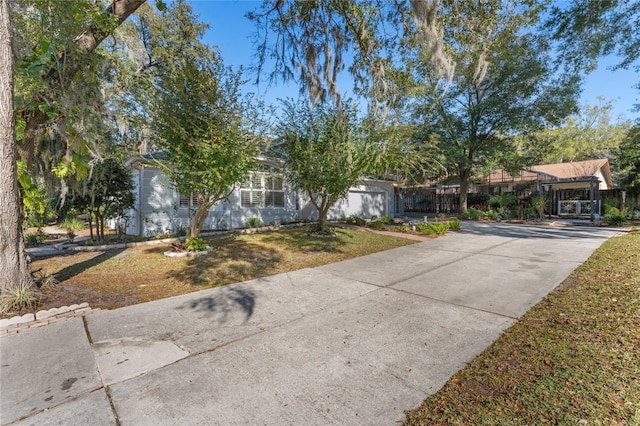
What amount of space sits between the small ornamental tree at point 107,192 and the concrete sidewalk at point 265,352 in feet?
18.8

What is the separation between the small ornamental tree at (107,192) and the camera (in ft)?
26.8

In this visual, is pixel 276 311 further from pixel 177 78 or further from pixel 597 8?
pixel 597 8

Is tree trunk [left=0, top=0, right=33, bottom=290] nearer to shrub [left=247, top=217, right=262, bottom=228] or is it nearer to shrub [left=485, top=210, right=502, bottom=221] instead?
shrub [left=247, top=217, right=262, bottom=228]

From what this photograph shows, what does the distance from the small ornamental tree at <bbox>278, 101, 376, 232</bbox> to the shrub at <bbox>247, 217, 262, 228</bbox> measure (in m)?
3.70

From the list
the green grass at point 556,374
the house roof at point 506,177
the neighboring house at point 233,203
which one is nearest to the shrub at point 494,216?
the house roof at point 506,177

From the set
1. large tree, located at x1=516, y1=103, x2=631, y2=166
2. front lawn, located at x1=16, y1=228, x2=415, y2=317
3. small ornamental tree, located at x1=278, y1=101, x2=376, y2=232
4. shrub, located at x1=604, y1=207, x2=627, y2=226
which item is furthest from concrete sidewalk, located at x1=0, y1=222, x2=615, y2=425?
large tree, located at x1=516, y1=103, x2=631, y2=166

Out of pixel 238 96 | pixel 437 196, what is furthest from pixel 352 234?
pixel 437 196

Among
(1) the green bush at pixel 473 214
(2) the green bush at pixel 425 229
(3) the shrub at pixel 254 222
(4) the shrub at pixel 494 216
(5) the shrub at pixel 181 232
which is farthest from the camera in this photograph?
(1) the green bush at pixel 473 214

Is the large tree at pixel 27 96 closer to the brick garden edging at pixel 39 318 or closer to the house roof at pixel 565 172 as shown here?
the brick garden edging at pixel 39 318

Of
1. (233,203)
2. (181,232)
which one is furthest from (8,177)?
(233,203)

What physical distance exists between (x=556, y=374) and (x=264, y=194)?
11586mm

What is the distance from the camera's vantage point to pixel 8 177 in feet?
12.6

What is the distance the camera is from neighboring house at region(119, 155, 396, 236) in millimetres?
10227

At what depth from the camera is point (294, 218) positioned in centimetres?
1411
